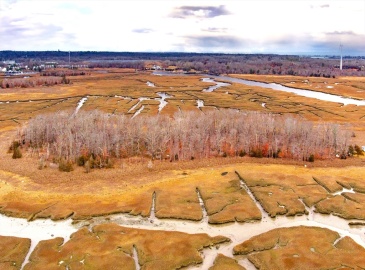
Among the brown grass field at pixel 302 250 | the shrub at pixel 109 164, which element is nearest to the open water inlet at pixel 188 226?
the brown grass field at pixel 302 250

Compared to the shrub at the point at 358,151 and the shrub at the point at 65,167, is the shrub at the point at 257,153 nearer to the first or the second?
the shrub at the point at 358,151

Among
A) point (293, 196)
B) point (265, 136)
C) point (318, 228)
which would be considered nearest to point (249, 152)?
point (265, 136)

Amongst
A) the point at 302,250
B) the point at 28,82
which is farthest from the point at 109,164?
the point at 28,82

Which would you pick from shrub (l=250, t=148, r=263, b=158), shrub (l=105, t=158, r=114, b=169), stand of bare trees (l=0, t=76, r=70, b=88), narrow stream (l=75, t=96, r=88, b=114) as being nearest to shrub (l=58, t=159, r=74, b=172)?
shrub (l=105, t=158, r=114, b=169)

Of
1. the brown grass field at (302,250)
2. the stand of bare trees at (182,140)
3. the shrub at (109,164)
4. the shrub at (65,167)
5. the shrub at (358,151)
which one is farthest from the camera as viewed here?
the shrub at (358,151)

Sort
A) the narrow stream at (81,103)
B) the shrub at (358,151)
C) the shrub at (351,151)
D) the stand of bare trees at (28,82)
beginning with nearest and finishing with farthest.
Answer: the shrub at (351,151)
the shrub at (358,151)
the narrow stream at (81,103)
the stand of bare trees at (28,82)

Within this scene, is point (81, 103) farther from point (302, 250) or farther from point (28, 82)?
point (302, 250)

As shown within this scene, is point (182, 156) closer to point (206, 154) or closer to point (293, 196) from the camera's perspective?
point (206, 154)

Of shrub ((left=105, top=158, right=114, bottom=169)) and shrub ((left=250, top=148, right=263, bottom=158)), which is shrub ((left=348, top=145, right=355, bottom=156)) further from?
shrub ((left=105, top=158, right=114, bottom=169))
